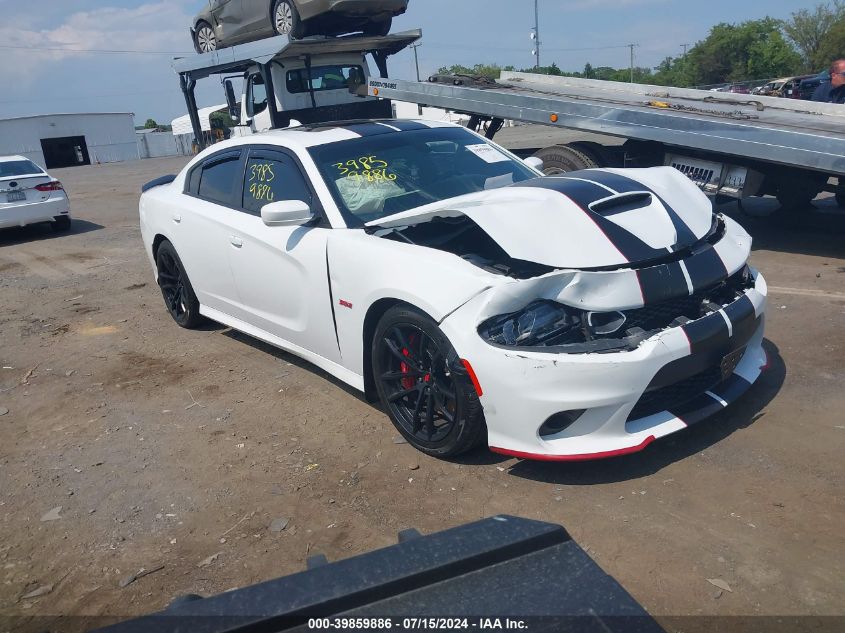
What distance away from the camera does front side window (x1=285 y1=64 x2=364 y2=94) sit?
37.0 feet

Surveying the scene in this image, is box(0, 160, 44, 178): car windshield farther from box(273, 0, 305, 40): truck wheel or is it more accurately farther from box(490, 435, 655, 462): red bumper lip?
box(490, 435, 655, 462): red bumper lip

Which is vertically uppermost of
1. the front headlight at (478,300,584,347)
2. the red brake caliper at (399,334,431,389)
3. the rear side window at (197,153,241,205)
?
the rear side window at (197,153,241,205)

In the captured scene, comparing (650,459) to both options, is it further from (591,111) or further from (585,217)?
(591,111)

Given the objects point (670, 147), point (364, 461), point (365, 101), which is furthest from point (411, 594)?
point (365, 101)

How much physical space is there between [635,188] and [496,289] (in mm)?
1187

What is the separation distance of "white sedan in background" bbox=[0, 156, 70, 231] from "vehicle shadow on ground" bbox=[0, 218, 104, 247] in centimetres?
30

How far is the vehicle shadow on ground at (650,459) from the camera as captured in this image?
3373 millimetres

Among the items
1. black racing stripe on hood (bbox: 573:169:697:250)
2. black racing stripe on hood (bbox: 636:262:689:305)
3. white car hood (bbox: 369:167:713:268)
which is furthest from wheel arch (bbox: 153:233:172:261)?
black racing stripe on hood (bbox: 636:262:689:305)

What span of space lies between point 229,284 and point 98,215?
1192 centimetres

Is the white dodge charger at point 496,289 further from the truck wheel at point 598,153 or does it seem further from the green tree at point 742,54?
the green tree at point 742,54

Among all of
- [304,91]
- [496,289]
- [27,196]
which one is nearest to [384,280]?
[496,289]

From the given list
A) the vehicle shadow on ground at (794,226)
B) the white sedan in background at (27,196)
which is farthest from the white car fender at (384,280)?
the white sedan in background at (27,196)

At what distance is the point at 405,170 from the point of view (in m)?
4.55

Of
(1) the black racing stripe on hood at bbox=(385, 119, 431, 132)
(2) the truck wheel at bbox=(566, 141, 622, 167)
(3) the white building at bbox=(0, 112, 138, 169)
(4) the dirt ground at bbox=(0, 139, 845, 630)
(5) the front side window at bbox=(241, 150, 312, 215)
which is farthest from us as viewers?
(3) the white building at bbox=(0, 112, 138, 169)
